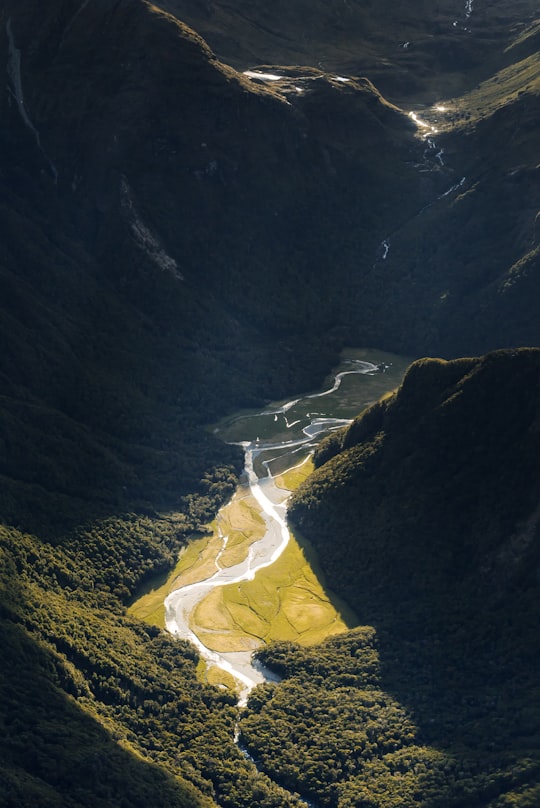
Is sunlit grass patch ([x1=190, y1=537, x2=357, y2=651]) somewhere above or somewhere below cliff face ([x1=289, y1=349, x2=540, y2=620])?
below

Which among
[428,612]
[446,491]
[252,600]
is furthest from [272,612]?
[446,491]

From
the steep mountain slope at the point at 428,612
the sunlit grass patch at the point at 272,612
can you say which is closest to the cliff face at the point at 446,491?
the steep mountain slope at the point at 428,612

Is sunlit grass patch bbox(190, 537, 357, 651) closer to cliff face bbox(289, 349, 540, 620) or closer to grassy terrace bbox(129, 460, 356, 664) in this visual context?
grassy terrace bbox(129, 460, 356, 664)

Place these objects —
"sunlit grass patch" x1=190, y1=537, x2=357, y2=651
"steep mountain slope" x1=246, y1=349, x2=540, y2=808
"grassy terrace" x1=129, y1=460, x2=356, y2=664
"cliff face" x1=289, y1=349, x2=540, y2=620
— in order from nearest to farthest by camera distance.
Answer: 1. "steep mountain slope" x1=246, y1=349, x2=540, y2=808
2. "cliff face" x1=289, y1=349, x2=540, y2=620
3. "sunlit grass patch" x1=190, y1=537, x2=357, y2=651
4. "grassy terrace" x1=129, y1=460, x2=356, y2=664

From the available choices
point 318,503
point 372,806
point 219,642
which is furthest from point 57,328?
point 372,806

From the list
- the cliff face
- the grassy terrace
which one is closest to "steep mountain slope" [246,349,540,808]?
the cliff face

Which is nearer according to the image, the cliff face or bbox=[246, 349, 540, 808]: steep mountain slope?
bbox=[246, 349, 540, 808]: steep mountain slope

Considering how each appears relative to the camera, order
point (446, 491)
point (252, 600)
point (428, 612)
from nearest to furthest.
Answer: point (428, 612), point (446, 491), point (252, 600)

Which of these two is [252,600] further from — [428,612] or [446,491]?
[446,491]

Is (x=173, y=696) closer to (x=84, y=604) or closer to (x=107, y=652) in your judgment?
(x=107, y=652)

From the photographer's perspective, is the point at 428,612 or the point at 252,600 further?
the point at 252,600
